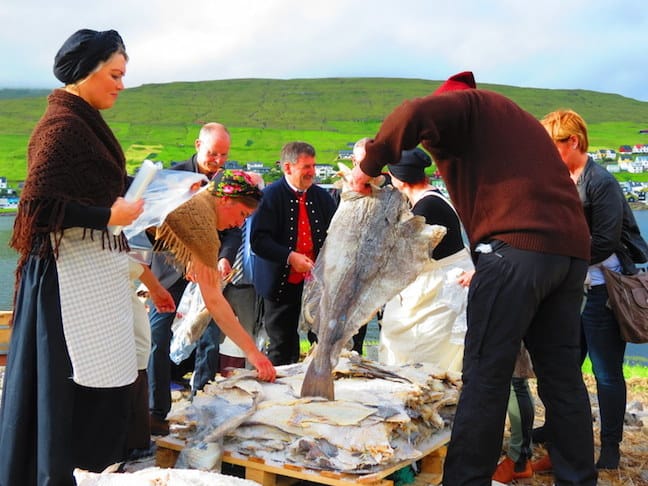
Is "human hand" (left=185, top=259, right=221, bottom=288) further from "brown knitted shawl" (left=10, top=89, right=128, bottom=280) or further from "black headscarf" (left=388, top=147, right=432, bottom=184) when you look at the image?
"black headscarf" (left=388, top=147, right=432, bottom=184)

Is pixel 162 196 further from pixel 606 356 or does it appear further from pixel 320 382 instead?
pixel 606 356

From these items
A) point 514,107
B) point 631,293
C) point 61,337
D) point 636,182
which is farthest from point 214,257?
point 636,182

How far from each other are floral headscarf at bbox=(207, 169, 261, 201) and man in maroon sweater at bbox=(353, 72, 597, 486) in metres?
0.96

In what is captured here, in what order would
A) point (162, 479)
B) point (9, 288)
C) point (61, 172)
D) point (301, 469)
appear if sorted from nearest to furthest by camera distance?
point (162, 479) < point (61, 172) < point (301, 469) < point (9, 288)

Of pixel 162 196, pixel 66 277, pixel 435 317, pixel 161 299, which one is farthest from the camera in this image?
pixel 435 317

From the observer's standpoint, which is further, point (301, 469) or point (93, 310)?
point (301, 469)

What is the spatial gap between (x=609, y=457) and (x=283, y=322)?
8.84 ft

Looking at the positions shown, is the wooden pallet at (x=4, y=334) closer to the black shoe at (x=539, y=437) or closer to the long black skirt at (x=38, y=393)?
the long black skirt at (x=38, y=393)

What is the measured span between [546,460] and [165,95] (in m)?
99.9

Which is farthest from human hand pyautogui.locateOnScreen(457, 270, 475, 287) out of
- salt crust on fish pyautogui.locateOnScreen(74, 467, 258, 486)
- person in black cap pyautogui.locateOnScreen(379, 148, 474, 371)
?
salt crust on fish pyautogui.locateOnScreen(74, 467, 258, 486)

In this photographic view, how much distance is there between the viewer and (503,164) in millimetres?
3346

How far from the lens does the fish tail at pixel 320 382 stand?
4.06m

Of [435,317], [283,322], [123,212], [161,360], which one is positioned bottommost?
[161,360]

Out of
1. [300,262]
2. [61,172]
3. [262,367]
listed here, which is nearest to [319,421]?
[262,367]
